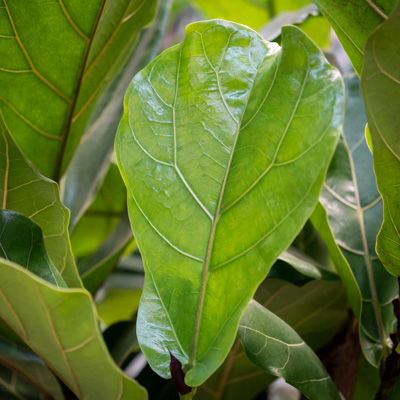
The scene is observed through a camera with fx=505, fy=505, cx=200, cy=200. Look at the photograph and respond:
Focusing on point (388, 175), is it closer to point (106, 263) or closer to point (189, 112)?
point (189, 112)

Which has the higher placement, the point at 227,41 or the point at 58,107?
the point at 227,41

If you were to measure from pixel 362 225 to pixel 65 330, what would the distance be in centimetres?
35

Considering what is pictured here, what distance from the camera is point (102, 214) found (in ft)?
2.81

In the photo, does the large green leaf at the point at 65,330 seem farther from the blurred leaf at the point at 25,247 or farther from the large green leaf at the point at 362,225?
the large green leaf at the point at 362,225

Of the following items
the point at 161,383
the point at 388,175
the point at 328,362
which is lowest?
the point at 161,383

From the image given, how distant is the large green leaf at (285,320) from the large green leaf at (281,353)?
8 cm

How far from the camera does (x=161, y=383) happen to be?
574 mm

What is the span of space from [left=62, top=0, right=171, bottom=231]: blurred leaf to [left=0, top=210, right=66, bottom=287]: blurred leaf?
285mm

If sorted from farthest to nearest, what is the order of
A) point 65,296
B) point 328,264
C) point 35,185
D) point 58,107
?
point 328,264 < point 58,107 < point 35,185 < point 65,296

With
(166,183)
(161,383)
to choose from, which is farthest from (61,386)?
(166,183)

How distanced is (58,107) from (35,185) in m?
0.14

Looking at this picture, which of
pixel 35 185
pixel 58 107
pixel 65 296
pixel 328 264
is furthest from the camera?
pixel 328 264

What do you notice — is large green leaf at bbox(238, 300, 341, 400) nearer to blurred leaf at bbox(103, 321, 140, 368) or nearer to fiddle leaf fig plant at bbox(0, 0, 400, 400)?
fiddle leaf fig plant at bbox(0, 0, 400, 400)

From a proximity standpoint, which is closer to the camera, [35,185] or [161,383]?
[35,185]
